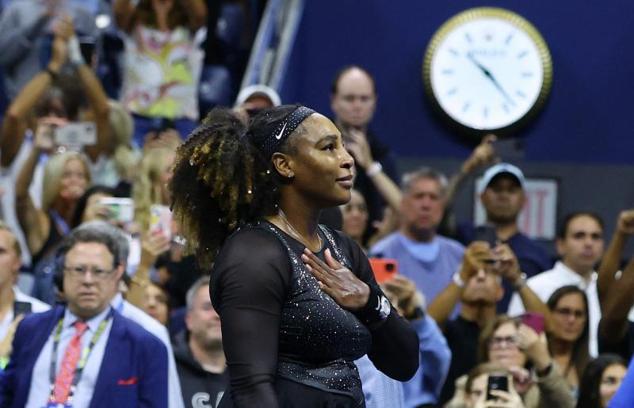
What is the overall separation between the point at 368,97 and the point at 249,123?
5.48 meters

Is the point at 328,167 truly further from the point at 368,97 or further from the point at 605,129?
the point at 605,129

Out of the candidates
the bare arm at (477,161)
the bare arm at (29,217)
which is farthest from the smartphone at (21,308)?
the bare arm at (477,161)

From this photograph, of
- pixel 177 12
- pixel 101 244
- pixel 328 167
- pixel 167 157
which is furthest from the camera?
pixel 177 12

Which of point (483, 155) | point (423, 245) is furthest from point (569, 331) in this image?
point (483, 155)

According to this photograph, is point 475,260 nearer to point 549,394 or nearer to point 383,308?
point 549,394

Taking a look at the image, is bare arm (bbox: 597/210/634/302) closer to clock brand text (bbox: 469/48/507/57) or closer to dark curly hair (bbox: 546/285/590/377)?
dark curly hair (bbox: 546/285/590/377)

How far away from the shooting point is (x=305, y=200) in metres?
3.74

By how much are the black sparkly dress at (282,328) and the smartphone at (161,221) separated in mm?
3652

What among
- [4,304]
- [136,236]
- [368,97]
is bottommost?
[4,304]

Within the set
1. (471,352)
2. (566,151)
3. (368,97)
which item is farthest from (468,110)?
(471,352)

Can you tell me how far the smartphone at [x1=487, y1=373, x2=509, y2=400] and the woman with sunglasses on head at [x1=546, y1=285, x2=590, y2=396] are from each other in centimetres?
128

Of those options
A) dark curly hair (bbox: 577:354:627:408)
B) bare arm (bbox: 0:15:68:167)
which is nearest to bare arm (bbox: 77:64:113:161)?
bare arm (bbox: 0:15:68:167)

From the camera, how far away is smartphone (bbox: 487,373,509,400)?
6.24m

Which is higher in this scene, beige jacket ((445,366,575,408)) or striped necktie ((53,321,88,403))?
beige jacket ((445,366,575,408))
